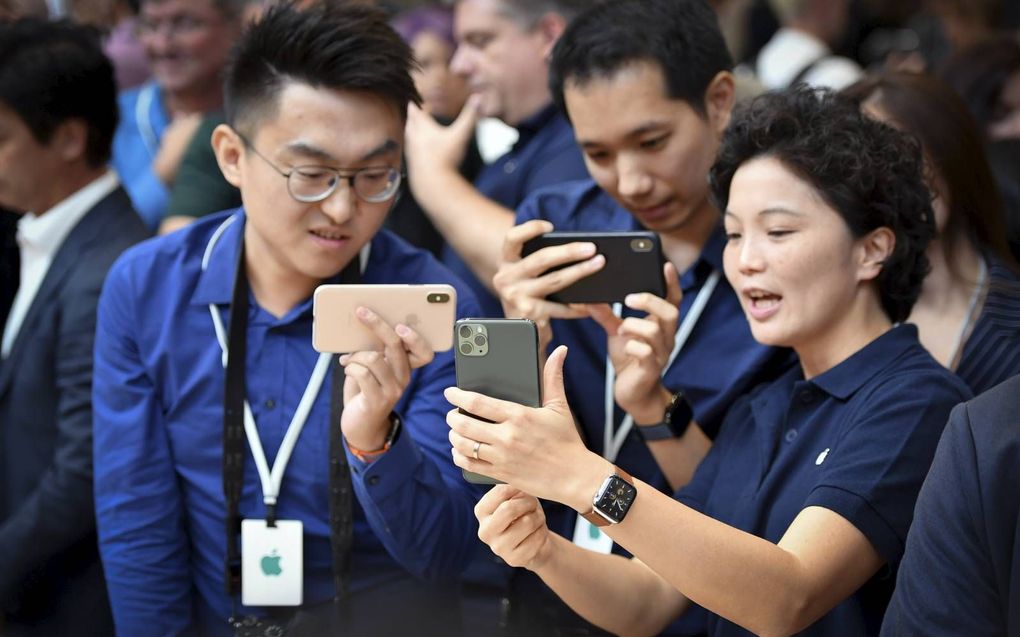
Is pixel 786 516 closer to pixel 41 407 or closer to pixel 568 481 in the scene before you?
pixel 568 481

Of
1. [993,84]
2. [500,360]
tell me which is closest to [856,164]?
[500,360]

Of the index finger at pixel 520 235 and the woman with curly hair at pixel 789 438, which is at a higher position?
the index finger at pixel 520 235

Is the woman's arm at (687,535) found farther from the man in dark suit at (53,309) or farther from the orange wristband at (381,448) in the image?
the man in dark suit at (53,309)

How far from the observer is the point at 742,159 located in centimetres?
218

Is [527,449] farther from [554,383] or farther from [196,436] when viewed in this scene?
[196,436]

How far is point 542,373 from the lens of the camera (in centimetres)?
183

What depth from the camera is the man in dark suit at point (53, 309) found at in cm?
272

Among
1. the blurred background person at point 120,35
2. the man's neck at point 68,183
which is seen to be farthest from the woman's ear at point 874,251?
the blurred background person at point 120,35

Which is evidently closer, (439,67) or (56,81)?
(56,81)

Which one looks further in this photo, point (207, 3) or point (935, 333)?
point (207, 3)

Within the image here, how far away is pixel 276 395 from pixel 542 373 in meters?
0.76

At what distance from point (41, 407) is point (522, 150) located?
150 cm

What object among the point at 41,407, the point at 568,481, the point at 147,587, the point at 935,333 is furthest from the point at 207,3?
the point at 568,481

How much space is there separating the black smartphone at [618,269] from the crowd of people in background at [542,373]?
0.03m
